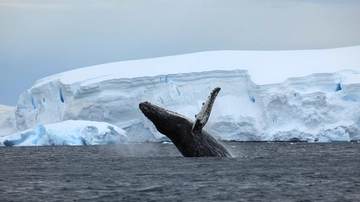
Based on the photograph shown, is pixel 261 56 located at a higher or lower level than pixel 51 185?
higher

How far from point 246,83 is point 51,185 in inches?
1304

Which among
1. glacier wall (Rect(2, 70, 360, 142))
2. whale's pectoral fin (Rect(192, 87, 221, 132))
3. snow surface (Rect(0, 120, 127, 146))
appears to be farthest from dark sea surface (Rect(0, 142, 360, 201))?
glacier wall (Rect(2, 70, 360, 142))

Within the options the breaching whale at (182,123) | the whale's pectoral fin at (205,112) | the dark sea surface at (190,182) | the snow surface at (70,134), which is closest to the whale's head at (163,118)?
the breaching whale at (182,123)

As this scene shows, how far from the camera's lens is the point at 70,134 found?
1593 inches

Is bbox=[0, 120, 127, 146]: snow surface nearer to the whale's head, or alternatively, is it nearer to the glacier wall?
the glacier wall

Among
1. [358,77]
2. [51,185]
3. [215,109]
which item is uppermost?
[358,77]

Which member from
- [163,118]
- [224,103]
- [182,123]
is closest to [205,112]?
[182,123]

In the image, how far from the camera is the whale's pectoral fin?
16.8 metres

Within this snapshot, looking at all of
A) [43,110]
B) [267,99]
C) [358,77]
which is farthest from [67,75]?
[358,77]

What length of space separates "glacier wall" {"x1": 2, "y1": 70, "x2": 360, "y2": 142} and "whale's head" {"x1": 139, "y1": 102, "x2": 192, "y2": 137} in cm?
2520

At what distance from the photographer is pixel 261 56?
54.0 meters

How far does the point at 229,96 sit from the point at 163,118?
1187 inches

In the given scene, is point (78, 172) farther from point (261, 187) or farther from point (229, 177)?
point (261, 187)

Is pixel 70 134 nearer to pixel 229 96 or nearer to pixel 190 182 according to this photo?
pixel 229 96
